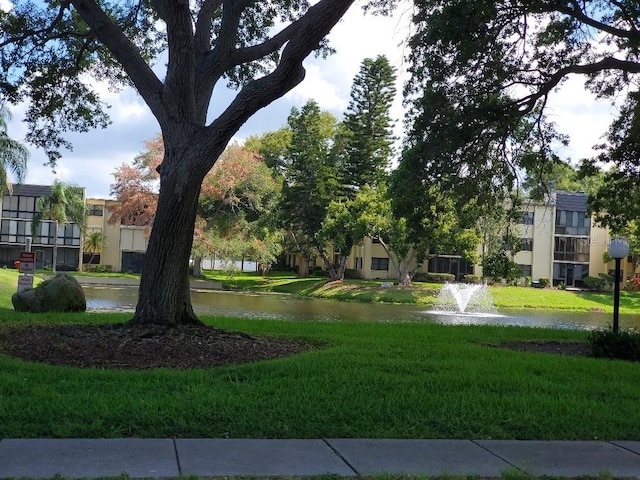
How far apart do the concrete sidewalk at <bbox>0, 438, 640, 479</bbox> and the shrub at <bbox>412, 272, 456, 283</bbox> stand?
48.1 meters

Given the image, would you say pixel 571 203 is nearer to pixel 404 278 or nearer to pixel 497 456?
pixel 404 278

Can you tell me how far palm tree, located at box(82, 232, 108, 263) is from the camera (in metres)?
63.8

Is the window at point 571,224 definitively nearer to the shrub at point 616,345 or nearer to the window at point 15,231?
the shrub at point 616,345

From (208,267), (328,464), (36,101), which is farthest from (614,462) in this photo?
(208,267)

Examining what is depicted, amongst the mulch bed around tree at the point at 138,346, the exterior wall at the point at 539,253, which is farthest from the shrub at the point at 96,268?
the mulch bed around tree at the point at 138,346

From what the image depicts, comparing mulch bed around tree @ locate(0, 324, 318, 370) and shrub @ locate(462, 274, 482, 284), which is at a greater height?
shrub @ locate(462, 274, 482, 284)

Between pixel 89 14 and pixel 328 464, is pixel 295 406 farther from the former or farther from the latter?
pixel 89 14

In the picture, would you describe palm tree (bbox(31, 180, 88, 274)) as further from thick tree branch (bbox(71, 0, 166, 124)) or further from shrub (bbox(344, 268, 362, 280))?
thick tree branch (bbox(71, 0, 166, 124))

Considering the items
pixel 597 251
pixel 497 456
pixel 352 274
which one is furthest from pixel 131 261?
pixel 497 456

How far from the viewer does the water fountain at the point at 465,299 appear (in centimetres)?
3550

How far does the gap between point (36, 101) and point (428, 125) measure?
9.26 meters

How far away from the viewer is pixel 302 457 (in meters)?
5.18

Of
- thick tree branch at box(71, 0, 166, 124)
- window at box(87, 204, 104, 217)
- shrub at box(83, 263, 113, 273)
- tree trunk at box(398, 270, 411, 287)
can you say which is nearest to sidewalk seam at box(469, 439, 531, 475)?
thick tree branch at box(71, 0, 166, 124)

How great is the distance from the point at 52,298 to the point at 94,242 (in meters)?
50.4
